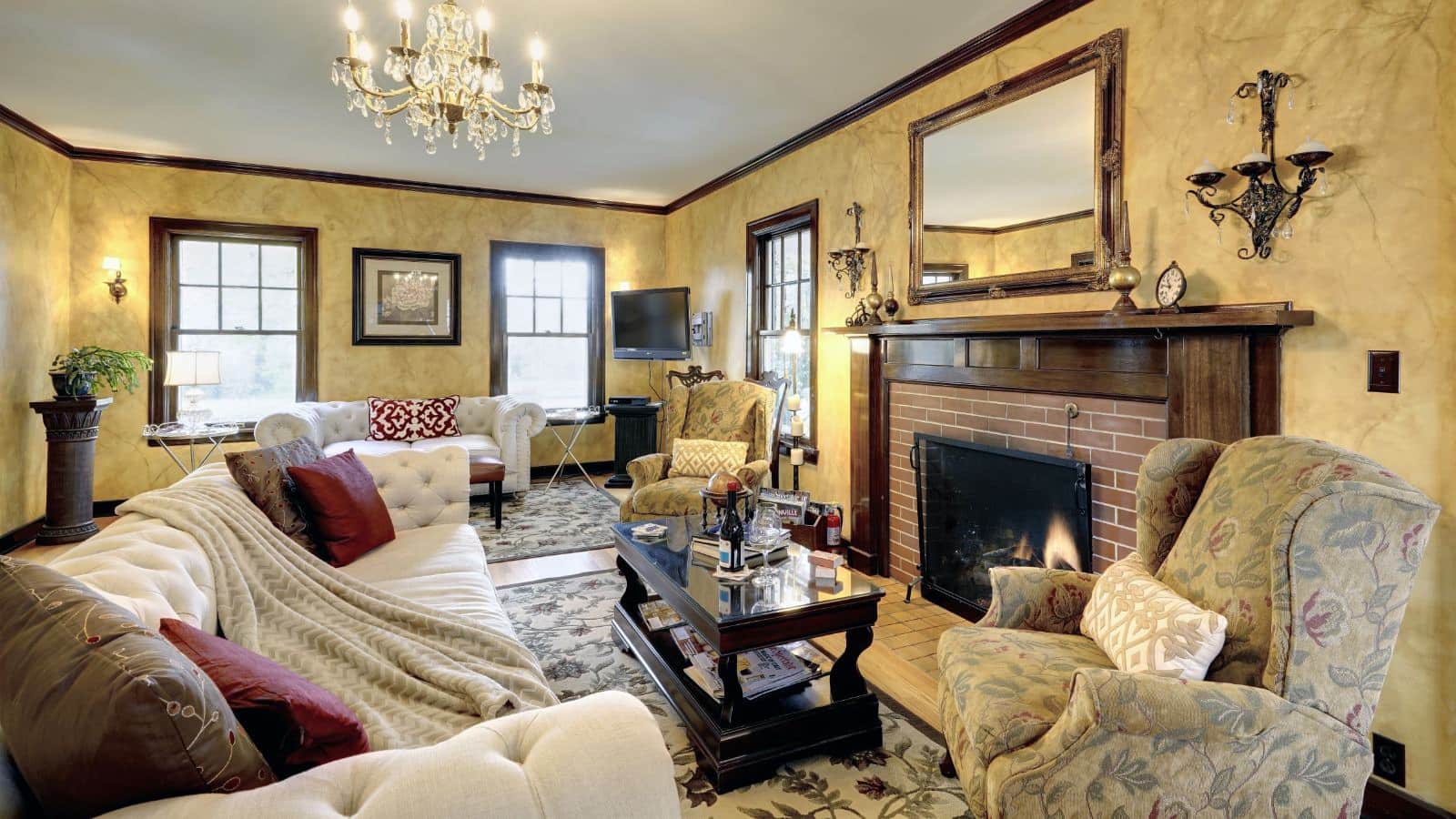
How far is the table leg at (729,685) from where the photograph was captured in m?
2.02

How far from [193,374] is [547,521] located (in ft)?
8.57

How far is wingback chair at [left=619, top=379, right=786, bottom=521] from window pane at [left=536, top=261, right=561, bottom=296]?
2.50m

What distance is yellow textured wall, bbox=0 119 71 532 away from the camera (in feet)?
14.0

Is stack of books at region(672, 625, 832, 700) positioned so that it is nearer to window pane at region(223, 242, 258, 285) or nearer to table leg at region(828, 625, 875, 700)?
table leg at region(828, 625, 875, 700)

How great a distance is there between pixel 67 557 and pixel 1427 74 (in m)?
3.41

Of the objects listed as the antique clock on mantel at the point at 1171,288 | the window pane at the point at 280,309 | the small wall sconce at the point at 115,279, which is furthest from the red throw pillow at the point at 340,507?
the small wall sconce at the point at 115,279

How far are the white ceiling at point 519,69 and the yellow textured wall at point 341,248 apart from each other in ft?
1.10

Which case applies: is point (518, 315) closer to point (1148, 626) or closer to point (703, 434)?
point (703, 434)

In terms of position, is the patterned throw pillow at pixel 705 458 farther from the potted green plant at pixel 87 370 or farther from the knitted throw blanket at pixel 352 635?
the potted green plant at pixel 87 370

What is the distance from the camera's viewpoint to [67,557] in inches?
57.4

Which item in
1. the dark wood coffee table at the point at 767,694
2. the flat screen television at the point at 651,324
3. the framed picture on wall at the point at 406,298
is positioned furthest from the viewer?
the flat screen television at the point at 651,324

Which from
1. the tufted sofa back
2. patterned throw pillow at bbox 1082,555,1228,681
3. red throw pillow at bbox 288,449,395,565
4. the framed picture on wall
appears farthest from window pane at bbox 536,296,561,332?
the tufted sofa back

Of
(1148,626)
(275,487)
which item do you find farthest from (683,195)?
(1148,626)

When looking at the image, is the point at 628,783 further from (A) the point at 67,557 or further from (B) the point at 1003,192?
(B) the point at 1003,192
